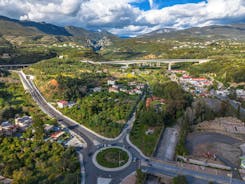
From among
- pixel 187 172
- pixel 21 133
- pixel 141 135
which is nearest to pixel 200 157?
pixel 187 172

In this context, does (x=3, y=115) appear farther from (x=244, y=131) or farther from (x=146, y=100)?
(x=244, y=131)

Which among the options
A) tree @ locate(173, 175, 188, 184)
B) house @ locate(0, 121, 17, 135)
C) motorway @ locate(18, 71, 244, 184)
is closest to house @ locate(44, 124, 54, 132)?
motorway @ locate(18, 71, 244, 184)

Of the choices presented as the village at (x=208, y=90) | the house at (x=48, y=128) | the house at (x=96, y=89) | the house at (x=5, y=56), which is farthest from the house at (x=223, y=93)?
the house at (x=5, y=56)

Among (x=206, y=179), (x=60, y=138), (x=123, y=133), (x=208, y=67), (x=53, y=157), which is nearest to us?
Result: (x=206, y=179)

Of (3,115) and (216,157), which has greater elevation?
(3,115)

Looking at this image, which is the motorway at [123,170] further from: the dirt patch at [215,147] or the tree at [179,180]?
the dirt patch at [215,147]

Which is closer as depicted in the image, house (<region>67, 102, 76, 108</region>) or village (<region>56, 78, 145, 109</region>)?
house (<region>67, 102, 76, 108</region>)

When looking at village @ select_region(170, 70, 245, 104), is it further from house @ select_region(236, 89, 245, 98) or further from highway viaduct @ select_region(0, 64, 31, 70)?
highway viaduct @ select_region(0, 64, 31, 70)

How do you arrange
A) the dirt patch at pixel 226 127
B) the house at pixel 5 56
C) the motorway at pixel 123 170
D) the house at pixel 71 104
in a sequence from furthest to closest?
the house at pixel 5 56 < the house at pixel 71 104 < the dirt patch at pixel 226 127 < the motorway at pixel 123 170
